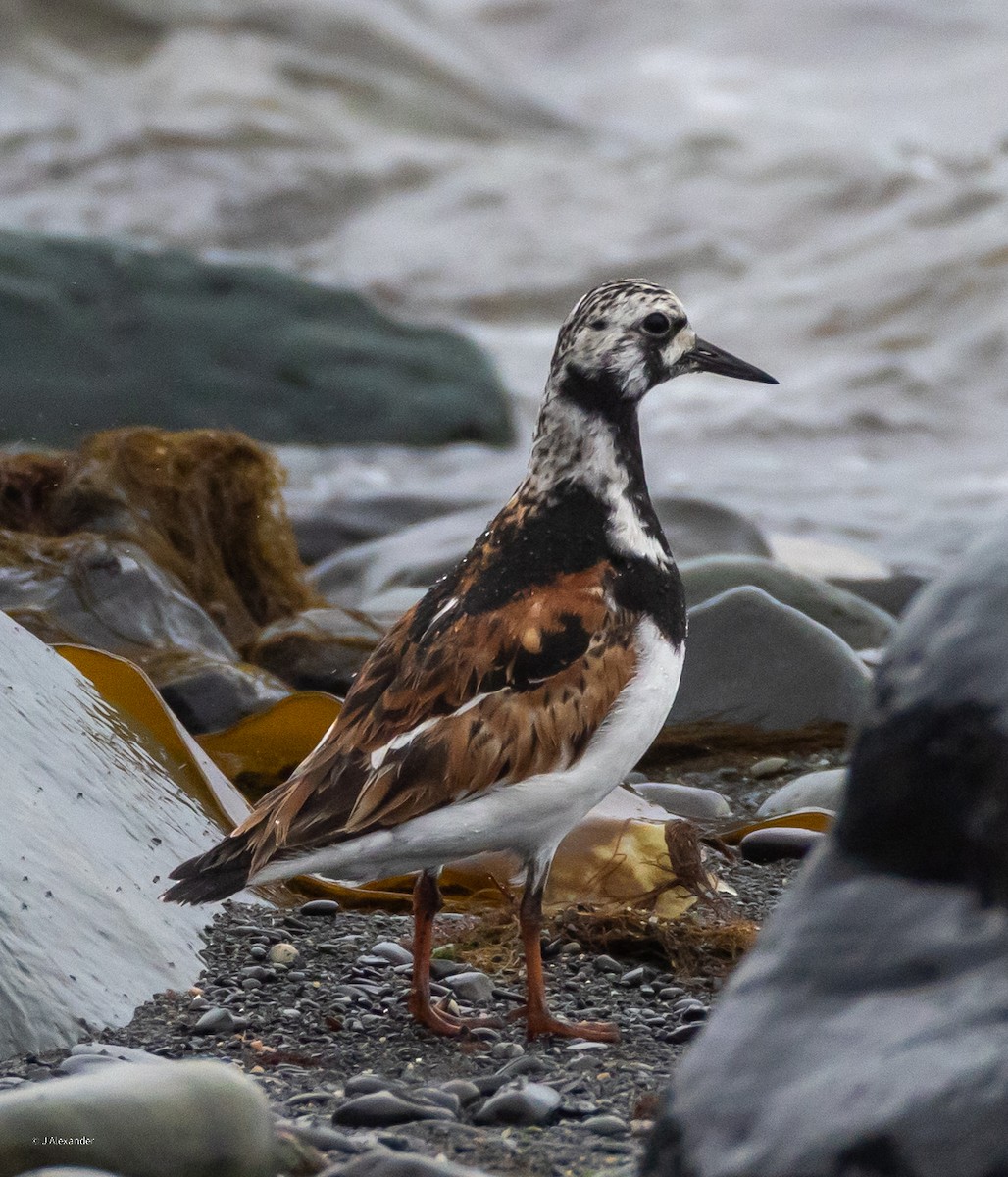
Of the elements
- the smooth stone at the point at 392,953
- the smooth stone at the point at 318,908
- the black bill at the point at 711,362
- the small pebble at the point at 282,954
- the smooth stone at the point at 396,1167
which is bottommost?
the smooth stone at the point at 392,953

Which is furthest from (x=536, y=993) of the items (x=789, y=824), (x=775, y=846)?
(x=789, y=824)

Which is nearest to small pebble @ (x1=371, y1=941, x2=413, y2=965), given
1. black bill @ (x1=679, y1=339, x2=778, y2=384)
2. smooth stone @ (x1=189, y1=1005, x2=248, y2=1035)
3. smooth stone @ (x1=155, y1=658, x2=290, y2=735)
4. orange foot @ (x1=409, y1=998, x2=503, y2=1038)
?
orange foot @ (x1=409, y1=998, x2=503, y2=1038)

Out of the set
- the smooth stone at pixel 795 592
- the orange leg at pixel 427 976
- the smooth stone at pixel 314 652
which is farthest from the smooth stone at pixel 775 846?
the smooth stone at pixel 314 652

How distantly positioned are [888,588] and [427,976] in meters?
4.76

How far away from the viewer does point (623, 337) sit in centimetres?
357

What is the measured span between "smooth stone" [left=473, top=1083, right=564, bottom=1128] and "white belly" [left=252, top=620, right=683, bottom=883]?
1.79 feet

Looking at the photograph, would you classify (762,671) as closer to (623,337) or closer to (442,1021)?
(623,337)

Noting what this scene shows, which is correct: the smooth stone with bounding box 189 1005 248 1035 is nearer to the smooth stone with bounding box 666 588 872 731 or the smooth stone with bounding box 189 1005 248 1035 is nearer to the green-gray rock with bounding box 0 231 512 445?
the smooth stone with bounding box 666 588 872 731

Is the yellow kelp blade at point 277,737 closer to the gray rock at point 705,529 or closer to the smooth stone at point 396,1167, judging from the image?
the smooth stone at point 396,1167

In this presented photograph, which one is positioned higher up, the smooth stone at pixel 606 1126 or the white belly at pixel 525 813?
the white belly at pixel 525 813

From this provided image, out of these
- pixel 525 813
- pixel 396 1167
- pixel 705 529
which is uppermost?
pixel 705 529

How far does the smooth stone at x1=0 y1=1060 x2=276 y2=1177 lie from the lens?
85.4 inches

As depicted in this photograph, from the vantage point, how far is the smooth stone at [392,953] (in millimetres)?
3609

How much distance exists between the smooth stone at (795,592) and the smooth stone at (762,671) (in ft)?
1.75
